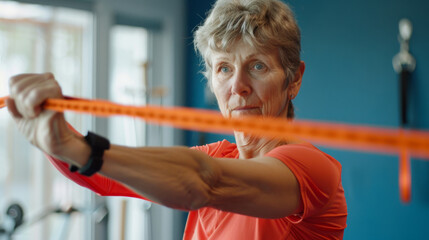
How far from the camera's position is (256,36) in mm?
1207

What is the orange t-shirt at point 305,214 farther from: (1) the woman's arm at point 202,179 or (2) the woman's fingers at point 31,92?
(2) the woman's fingers at point 31,92

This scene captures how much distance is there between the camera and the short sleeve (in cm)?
95

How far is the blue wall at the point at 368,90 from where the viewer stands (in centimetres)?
295

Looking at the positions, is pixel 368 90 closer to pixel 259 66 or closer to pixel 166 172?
pixel 259 66

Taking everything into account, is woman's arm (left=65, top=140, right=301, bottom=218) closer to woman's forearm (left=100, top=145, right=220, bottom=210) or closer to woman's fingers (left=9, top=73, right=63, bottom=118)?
woman's forearm (left=100, top=145, right=220, bottom=210)

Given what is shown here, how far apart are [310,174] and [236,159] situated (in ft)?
0.64

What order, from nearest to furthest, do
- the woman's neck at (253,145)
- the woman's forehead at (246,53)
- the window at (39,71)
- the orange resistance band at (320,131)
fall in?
the orange resistance band at (320,131)
the woman's forehead at (246,53)
the woman's neck at (253,145)
the window at (39,71)

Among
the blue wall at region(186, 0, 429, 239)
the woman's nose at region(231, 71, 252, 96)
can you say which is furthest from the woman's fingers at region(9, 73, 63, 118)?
the blue wall at region(186, 0, 429, 239)

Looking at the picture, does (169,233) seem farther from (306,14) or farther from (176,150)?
(176,150)

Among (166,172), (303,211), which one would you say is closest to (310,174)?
(303,211)

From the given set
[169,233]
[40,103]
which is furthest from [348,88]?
[40,103]

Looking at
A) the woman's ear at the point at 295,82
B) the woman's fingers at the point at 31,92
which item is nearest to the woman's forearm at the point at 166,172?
the woman's fingers at the point at 31,92

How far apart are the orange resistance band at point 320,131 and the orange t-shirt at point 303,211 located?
377 mm

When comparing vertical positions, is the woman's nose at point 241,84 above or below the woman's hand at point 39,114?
above
